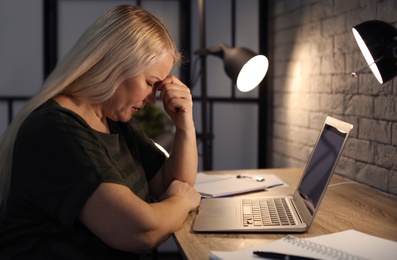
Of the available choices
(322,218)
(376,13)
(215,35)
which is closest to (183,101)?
(322,218)

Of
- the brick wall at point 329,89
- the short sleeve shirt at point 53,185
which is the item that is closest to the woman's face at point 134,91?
the short sleeve shirt at point 53,185

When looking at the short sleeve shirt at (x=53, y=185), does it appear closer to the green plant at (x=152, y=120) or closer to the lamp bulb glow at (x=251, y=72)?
the lamp bulb glow at (x=251, y=72)

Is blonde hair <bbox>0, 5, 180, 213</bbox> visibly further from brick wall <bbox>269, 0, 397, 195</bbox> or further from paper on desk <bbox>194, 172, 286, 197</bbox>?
brick wall <bbox>269, 0, 397, 195</bbox>

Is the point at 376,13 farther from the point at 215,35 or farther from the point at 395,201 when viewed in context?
the point at 215,35

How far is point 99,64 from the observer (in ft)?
4.36

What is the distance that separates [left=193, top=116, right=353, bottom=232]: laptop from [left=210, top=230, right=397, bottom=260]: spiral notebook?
12cm

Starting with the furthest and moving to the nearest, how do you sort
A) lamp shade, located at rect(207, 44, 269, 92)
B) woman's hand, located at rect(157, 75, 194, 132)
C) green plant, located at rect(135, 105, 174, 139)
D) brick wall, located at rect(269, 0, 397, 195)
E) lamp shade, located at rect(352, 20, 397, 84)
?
green plant, located at rect(135, 105, 174, 139) → lamp shade, located at rect(207, 44, 269, 92) → brick wall, located at rect(269, 0, 397, 195) → woman's hand, located at rect(157, 75, 194, 132) → lamp shade, located at rect(352, 20, 397, 84)

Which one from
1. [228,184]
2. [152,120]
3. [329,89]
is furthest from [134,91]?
[152,120]

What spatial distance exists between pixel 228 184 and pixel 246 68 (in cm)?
44

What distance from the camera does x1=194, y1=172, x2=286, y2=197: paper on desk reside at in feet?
5.71

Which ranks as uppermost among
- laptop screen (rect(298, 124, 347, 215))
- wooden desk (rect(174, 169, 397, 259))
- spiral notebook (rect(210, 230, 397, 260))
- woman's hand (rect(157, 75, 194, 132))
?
woman's hand (rect(157, 75, 194, 132))

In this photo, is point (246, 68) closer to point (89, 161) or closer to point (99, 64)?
point (99, 64)

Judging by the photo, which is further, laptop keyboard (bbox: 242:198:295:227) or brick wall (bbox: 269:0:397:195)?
brick wall (bbox: 269:0:397:195)

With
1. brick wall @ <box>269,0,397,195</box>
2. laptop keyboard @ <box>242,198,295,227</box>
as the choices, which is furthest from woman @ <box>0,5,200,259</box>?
brick wall @ <box>269,0,397,195</box>
